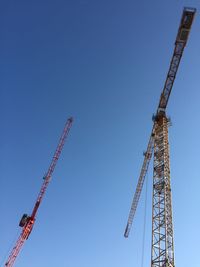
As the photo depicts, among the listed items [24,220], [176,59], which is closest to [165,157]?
[176,59]

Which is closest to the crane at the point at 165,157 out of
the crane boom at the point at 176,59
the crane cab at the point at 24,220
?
the crane boom at the point at 176,59

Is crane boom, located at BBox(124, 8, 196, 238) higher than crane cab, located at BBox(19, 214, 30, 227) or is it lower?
higher

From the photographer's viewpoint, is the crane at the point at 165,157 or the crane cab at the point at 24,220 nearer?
the crane at the point at 165,157

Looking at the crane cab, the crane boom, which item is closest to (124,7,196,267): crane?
the crane boom

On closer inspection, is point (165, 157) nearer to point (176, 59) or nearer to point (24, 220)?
point (176, 59)

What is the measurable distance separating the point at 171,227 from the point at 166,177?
6.02 m

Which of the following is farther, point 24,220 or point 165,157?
point 24,220

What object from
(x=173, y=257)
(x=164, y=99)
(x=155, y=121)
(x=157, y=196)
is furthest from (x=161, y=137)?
(x=173, y=257)

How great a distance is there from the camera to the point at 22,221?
5716 centimetres

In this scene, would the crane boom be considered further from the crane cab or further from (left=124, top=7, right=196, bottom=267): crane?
the crane cab

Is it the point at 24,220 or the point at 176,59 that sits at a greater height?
the point at 176,59

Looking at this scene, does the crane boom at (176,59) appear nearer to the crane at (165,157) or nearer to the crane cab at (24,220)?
the crane at (165,157)

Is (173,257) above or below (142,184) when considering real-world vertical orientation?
below

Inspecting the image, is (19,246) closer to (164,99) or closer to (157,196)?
(157,196)
